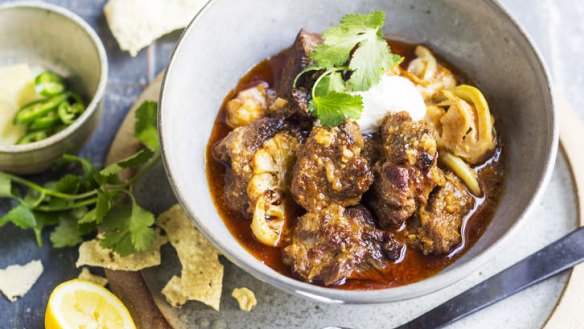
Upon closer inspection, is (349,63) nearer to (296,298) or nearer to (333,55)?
(333,55)

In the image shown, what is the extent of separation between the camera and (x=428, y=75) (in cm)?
419

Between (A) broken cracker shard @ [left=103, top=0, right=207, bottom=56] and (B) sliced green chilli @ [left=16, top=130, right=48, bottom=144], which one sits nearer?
(B) sliced green chilli @ [left=16, top=130, right=48, bottom=144]

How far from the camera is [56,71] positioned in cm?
497

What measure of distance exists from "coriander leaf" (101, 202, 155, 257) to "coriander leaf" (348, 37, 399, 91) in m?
1.39

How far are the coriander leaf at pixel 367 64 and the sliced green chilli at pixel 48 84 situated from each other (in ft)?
6.90

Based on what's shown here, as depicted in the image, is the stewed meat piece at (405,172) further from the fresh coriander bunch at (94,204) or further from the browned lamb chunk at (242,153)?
the fresh coriander bunch at (94,204)

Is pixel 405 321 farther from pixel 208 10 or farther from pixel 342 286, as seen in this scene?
pixel 208 10

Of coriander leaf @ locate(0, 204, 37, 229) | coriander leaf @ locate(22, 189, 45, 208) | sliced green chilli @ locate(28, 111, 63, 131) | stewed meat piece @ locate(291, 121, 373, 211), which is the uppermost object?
stewed meat piece @ locate(291, 121, 373, 211)

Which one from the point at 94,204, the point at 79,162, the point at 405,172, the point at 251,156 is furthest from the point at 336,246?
the point at 79,162

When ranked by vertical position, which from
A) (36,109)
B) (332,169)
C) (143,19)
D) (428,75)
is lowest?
(36,109)

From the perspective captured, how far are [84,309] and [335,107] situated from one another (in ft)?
5.74

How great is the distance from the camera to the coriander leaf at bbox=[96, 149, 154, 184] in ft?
13.5

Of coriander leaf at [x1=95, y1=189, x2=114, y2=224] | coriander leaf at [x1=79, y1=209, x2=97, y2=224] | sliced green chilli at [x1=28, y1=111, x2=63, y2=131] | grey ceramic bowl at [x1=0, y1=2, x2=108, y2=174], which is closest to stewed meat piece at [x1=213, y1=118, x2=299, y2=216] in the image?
coriander leaf at [x1=95, y1=189, x2=114, y2=224]

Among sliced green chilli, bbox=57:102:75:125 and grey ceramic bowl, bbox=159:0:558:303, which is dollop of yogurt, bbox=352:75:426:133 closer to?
grey ceramic bowl, bbox=159:0:558:303
